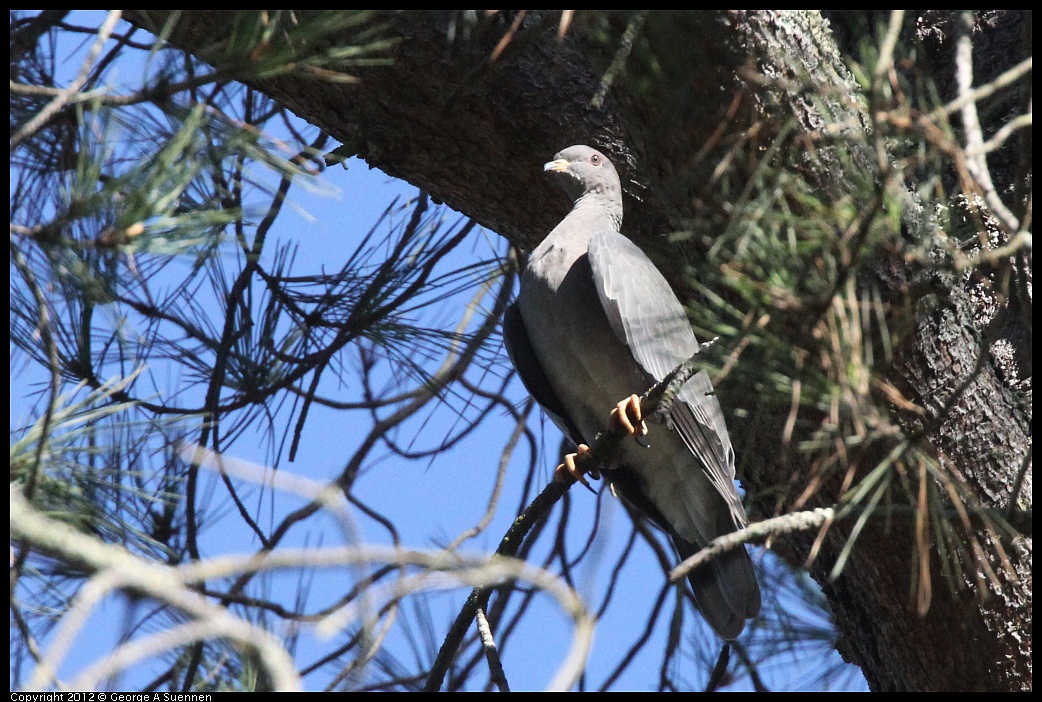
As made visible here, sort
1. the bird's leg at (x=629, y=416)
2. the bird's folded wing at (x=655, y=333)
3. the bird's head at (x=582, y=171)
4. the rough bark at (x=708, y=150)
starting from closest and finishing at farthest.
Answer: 1. the rough bark at (x=708, y=150)
2. the bird's leg at (x=629, y=416)
3. the bird's folded wing at (x=655, y=333)
4. the bird's head at (x=582, y=171)

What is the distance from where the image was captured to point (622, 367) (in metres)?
2.66

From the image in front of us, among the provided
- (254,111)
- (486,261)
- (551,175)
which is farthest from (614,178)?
(254,111)

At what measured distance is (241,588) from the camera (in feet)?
7.88

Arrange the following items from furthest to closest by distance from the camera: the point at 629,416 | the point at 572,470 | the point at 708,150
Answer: the point at 572,470 < the point at 629,416 < the point at 708,150

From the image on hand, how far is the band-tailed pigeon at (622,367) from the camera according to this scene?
254 cm

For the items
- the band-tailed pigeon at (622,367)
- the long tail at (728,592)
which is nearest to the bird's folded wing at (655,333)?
the band-tailed pigeon at (622,367)

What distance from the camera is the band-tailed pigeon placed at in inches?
99.8

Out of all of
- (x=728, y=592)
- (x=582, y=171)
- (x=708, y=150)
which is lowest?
(x=728, y=592)

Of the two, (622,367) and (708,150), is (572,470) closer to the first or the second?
(622,367)

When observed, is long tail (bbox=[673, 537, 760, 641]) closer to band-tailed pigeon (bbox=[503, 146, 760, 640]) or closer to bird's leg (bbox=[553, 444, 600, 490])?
band-tailed pigeon (bbox=[503, 146, 760, 640])

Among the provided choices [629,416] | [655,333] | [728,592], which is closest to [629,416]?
[629,416]

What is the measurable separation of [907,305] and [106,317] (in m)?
1.39

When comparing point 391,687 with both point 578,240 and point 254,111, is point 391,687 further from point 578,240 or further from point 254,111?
point 254,111

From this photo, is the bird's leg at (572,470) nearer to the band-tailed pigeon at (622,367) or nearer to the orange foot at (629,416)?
the band-tailed pigeon at (622,367)
